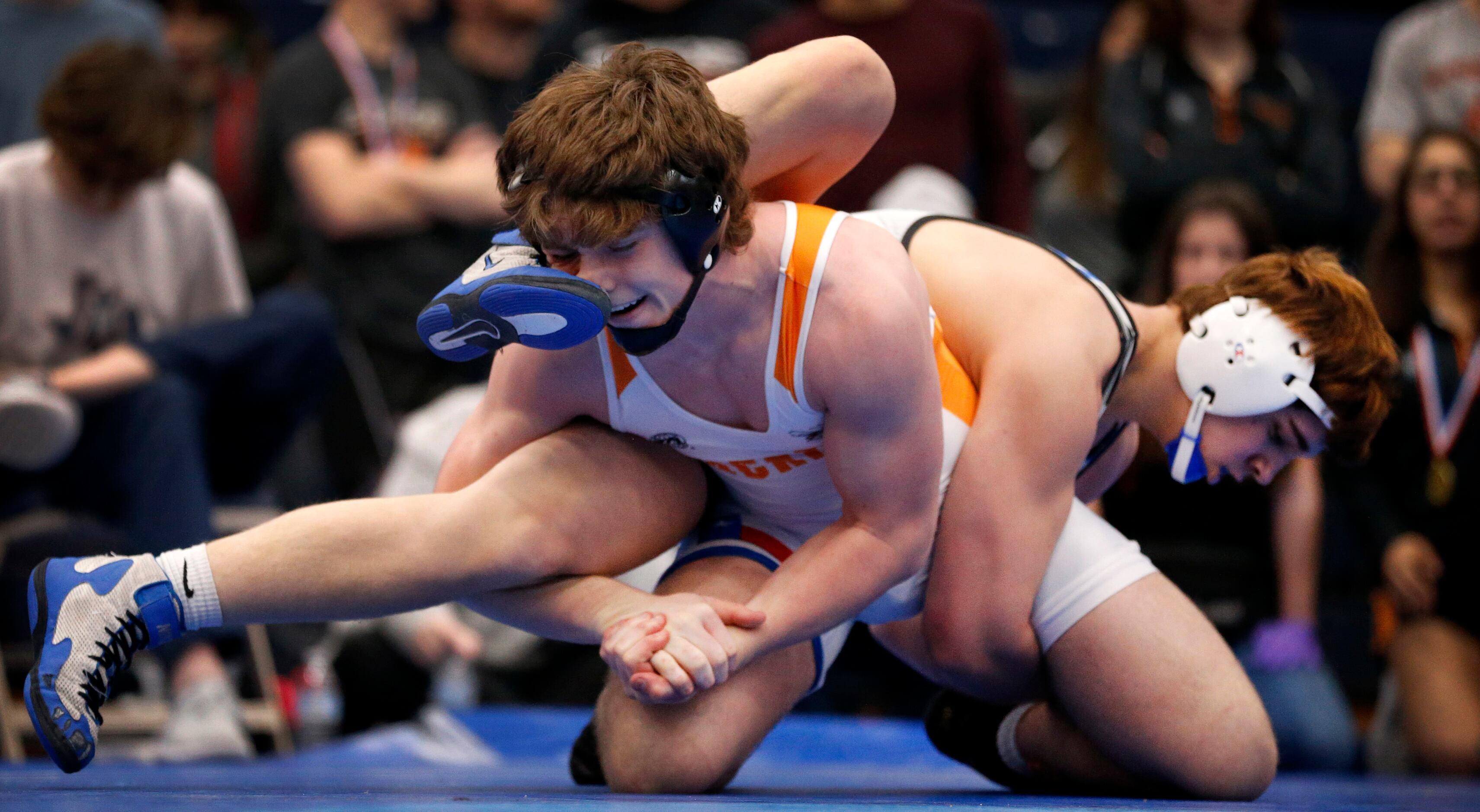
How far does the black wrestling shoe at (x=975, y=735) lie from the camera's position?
110 inches

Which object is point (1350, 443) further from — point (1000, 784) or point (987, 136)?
point (987, 136)

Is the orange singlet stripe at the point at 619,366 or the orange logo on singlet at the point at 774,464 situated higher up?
the orange singlet stripe at the point at 619,366

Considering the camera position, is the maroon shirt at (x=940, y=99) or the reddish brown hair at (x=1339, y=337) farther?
the maroon shirt at (x=940, y=99)

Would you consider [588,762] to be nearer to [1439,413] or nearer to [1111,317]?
[1111,317]

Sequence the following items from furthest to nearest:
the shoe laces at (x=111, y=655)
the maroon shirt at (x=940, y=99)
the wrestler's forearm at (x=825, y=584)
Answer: the maroon shirt at (x=940, y=99)
the wrestler's forearm at (x=825, y=584)
the shoe laces at (x=111, y=655)

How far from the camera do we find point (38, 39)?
15.0 ft

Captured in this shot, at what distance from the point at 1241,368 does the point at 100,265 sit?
2.94 metres

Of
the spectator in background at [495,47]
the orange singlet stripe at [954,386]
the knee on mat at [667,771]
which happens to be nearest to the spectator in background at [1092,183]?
the spectator in background at [495,47]

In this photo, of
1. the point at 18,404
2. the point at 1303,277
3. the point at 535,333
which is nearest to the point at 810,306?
the point at 535,333

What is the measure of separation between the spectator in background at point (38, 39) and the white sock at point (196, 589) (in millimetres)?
2753

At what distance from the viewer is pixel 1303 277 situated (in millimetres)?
2537

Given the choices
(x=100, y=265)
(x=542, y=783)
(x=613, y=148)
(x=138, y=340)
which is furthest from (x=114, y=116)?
(x=613, y=148)

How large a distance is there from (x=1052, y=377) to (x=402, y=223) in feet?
9.42

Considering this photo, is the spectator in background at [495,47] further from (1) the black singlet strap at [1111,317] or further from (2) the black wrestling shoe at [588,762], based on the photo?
(2) the black wrestling shoe at [588,762]
